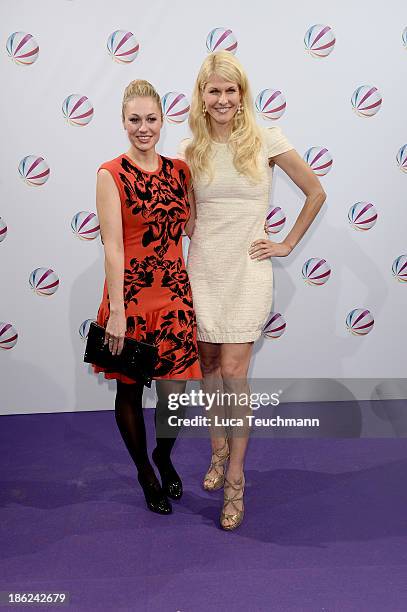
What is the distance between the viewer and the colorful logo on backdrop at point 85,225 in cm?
359

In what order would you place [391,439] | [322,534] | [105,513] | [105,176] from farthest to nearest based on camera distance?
[391,439] < [105,513] < [322,534] < [105,176]

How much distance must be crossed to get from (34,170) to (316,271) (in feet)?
5.00

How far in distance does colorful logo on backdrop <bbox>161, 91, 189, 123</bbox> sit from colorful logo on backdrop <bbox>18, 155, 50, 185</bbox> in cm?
65

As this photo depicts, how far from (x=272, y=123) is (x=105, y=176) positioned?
1396mm

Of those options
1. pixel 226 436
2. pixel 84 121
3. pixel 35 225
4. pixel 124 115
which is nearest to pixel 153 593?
pixel 226 436

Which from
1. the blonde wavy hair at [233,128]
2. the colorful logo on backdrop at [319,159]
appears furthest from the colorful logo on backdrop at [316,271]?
the blonde wavy hair at [233,128]

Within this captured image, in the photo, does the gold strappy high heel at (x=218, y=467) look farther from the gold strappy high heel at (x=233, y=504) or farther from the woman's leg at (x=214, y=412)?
the gold strappy high heel at (x=233, y=504)

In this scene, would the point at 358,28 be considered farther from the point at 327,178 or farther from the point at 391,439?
the point at 391,439

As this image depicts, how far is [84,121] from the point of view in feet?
11.4

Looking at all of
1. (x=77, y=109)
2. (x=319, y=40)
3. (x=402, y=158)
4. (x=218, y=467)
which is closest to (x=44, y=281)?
(x=77, y=109)

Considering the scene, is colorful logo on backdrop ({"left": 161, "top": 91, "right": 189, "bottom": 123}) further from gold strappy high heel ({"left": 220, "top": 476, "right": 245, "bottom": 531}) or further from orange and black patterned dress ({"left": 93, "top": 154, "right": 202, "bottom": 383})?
gold strappy high heel ({"left": 220, "top": 476, "right": 245, "bottom": 531})

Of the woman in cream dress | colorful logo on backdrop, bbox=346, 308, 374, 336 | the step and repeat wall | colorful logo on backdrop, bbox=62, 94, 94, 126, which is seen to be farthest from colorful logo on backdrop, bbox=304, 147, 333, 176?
colorful logo on backdrop, bbox=62, 94, 94, 126

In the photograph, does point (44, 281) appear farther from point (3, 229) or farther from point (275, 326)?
point (275, 326)

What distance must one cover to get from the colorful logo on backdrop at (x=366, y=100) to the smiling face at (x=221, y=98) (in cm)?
129
